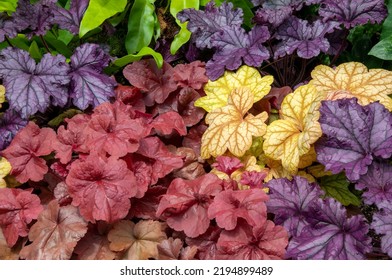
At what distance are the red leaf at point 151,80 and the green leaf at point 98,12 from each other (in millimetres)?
281

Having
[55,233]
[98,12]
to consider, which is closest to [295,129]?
[55,233]

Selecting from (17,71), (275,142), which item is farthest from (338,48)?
(17,71)

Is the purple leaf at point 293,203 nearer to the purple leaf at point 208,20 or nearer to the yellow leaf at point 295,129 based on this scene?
the yellow leaf at point 295,129

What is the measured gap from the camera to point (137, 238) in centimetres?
A: 218

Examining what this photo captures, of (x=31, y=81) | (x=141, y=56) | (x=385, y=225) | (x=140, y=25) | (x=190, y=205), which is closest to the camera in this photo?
(x=385, y=225)

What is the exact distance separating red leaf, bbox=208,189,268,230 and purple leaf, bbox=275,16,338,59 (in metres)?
0.78

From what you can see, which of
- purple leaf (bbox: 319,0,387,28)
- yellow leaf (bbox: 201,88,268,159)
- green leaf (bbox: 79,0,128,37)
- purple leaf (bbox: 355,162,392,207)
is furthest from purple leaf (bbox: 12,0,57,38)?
purple leaf (bbox: 355,162,392,207)

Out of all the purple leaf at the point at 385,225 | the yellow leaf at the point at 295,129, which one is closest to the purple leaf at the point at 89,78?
the yellow leaf at the point at 295,129

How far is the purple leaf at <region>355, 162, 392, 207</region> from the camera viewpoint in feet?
6.58

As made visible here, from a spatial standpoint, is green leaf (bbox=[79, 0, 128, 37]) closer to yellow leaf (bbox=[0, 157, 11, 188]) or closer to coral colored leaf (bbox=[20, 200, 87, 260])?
yellow leaf (bbox=[0, 157, 11, 188])

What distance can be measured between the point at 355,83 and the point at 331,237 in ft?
2.84

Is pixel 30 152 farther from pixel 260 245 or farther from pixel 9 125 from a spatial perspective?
pixel 260 245

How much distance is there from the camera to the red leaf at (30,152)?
233 cm

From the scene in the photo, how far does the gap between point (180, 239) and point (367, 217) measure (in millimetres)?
839
